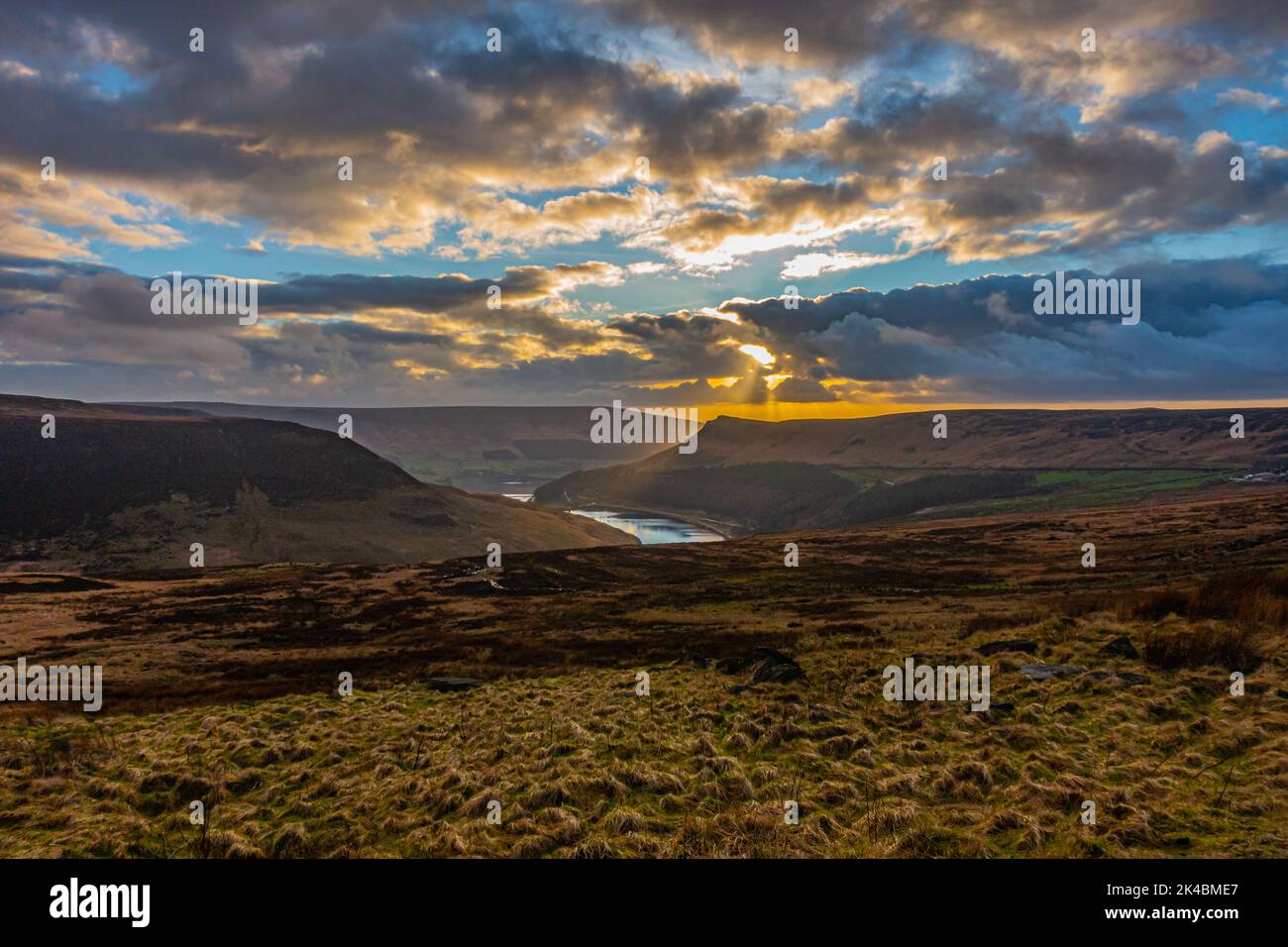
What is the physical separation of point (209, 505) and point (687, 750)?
18121cm

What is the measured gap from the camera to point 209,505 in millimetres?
157250

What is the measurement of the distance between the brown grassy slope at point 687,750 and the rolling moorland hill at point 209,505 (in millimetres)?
118407

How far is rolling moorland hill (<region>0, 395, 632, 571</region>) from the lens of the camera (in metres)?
137

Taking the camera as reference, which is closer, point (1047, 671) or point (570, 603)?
point (1047, 671)

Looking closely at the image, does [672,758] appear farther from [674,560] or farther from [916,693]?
[674,560]

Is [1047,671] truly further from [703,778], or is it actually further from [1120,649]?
[703,778]

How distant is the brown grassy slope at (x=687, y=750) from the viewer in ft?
34.4

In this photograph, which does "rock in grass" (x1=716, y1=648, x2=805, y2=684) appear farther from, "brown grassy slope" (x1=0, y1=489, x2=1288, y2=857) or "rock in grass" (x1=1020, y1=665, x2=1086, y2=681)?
"rock in grass" (x1=1020, y1=665, x2=1086, y2=681)

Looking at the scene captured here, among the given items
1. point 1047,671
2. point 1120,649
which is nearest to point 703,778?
→ point 1047,671

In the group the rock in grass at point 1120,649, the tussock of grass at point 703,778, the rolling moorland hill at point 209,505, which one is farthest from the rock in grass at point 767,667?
the rolling moorland hill at point 209,505

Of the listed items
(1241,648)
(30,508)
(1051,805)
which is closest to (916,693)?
(1051,805)

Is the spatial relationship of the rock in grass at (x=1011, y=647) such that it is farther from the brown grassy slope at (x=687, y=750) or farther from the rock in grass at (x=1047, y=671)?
the rock in grass at (x=1047, y=671)

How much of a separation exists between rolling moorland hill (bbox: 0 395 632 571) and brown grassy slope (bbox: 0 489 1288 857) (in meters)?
118
